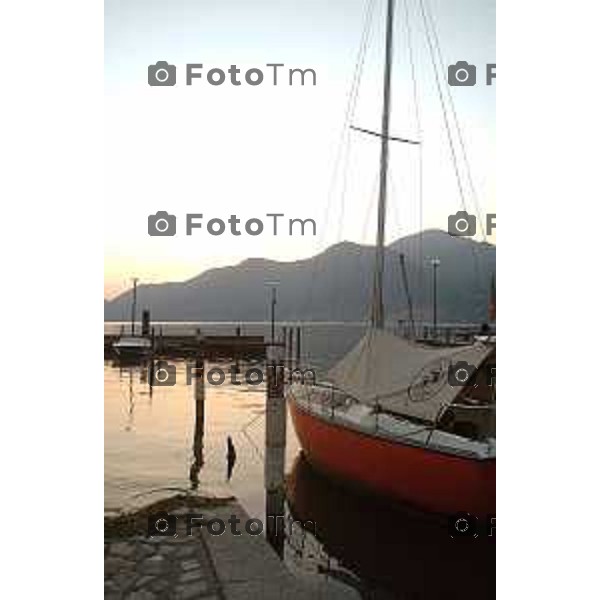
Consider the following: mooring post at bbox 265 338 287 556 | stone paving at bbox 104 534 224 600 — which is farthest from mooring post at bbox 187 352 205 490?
stone paving at bbox 104 534 224 600

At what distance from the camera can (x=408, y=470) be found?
368 cm

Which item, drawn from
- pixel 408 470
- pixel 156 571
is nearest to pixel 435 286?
pixel 408 470

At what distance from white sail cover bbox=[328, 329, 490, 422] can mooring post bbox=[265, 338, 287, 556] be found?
0.77m

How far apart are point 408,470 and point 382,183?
1498mm

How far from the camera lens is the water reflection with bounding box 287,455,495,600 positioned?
3.01 metres

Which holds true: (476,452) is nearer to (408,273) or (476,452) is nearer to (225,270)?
(408,273)

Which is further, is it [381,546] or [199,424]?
[199,424]

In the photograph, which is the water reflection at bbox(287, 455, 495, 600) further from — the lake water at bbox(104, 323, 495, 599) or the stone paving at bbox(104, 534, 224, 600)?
the stone paving at bbox(104, 534, 224, 600)

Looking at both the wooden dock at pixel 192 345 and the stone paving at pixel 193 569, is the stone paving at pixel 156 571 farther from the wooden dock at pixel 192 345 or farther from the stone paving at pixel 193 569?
the wooden dock at pixel 192 345

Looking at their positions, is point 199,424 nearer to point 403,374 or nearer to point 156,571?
point 403,374

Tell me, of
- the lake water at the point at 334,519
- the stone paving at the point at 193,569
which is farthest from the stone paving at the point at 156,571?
the lake water at the point at 334,519

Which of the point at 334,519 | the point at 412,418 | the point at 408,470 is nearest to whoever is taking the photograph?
the point at 408,470
